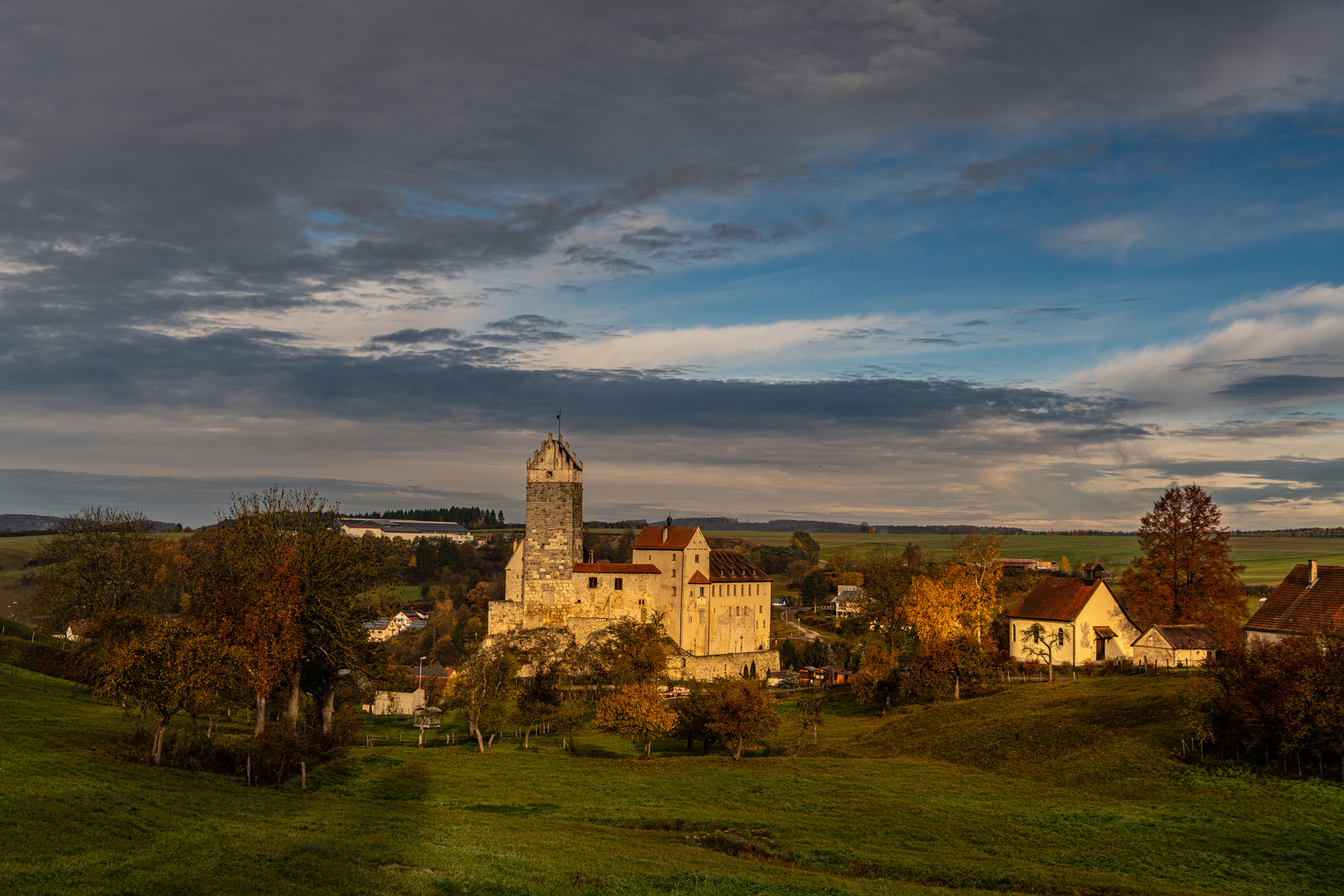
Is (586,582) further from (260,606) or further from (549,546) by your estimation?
(260,606)

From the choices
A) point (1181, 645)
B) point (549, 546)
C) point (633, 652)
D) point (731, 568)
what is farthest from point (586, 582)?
point (1181, 645)

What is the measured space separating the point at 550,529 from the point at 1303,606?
64.7 metres

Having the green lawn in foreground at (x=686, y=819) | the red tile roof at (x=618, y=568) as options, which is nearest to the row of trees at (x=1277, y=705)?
the green lawn in foreground at (x=686, y=819)

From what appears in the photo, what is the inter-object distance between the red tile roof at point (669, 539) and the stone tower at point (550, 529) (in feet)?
24.6

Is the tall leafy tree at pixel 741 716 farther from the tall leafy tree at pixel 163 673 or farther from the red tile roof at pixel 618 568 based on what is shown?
the red tile roof at pixel 618 568

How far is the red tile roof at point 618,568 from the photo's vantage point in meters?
88.9

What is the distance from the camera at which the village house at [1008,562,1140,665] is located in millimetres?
68500

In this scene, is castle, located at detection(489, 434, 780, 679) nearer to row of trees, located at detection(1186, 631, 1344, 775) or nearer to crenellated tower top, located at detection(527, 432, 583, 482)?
crenellated tower top, located at detection(527, 432, 583, 482)

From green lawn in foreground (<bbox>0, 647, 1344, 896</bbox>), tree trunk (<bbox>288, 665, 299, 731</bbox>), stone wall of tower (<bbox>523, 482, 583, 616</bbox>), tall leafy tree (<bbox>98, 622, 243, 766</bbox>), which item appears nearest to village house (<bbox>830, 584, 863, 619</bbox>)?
stone wall of tower (<bbox>523, 482, 583, 616</bbox>)


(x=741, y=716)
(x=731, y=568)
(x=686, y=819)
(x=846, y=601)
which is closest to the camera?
(x=686, y=819)

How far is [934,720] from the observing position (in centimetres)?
5559

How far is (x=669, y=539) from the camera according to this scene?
91188mm

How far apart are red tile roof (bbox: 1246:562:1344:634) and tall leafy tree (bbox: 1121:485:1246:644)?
7481 millimetres

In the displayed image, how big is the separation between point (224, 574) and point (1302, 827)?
52.2 m
